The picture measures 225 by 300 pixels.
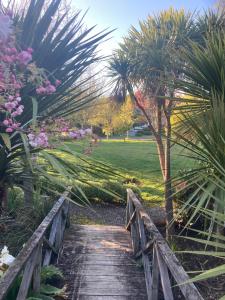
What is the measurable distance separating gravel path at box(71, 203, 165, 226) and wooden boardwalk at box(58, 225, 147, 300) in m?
2.11

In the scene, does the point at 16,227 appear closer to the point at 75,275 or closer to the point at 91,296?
the point at 75,275

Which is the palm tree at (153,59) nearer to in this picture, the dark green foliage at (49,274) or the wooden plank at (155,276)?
the dark green foliage at (49,274)

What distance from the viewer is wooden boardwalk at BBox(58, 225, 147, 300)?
12.1ft

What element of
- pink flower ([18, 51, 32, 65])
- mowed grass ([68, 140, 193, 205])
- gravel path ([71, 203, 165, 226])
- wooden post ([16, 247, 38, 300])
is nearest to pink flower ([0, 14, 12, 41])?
pink flower ([18, 51, 32, 65])

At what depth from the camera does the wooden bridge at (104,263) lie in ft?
8.69

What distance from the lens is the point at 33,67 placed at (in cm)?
188

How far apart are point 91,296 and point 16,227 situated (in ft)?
7.10

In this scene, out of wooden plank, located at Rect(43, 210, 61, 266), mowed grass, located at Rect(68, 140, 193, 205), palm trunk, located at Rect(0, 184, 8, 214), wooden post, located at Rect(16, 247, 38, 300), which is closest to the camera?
palm trunk, located at Rect(0, 184, 8, 214)

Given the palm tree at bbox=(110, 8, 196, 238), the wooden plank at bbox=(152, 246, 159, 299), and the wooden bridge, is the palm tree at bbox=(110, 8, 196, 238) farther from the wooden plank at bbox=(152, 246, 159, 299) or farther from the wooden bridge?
the wooden plank at bbox=(152, 246, 159, 299)

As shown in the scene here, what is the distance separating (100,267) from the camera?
14.4ft

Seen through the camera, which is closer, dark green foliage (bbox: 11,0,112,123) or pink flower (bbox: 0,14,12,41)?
pink flower (bbox: 0,14,12,41)

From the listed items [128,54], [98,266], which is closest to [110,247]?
[98,266]

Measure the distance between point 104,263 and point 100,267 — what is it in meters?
0.14

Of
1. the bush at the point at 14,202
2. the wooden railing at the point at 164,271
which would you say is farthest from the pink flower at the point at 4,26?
the bush at the point at 14,202
